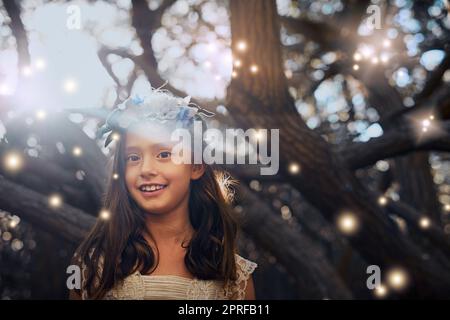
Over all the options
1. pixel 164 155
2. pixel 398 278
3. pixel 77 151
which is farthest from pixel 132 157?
pixel 398 278

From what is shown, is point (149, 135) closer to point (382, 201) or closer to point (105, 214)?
point (105, 214)

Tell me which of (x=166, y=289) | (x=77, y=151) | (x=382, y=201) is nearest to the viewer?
(x=166, y=289)

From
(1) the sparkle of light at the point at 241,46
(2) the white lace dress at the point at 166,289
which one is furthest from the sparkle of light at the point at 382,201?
(2) the white lace dress at the point at 166,289

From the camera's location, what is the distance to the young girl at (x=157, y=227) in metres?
1.79

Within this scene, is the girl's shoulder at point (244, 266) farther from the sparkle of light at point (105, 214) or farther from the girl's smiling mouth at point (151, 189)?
the sparkle of light at point (105, 214)

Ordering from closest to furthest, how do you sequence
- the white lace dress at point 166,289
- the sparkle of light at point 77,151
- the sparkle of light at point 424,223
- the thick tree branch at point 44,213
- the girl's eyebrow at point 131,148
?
the white lace dress at point 166,289, the girl's eyebrow at point 131,148, the thick tree branch at point 44,213, the sparkle of light at point 77,151, the sparkle of light at point 424,223

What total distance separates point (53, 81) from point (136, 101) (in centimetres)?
138

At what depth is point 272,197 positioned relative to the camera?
6.31m

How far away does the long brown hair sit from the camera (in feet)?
5.88

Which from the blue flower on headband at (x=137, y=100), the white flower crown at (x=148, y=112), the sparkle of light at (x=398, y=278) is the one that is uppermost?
the blue flower on headband at (x=137, y=100)

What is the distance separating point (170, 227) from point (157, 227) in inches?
2.0

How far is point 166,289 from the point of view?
69.2 inches
